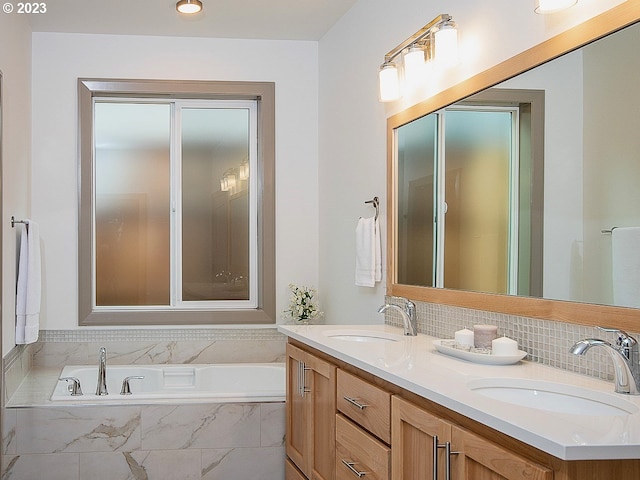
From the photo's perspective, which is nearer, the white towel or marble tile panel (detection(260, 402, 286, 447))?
the white towel

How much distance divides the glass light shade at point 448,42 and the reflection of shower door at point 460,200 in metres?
0.19

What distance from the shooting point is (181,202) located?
15.0 feet

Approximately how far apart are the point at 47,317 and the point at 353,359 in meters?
2.72

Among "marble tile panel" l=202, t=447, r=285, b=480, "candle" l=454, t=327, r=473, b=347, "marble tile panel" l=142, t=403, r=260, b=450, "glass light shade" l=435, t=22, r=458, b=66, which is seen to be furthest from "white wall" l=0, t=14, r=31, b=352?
"candle" l=454, t=327, r=473, b=347

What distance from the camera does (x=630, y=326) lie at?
5.58ft

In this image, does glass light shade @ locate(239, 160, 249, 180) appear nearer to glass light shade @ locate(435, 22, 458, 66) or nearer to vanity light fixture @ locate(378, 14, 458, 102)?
vanity light fixture @ locate(378, 14, 458, 102)

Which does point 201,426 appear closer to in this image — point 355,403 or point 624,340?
point 355,403

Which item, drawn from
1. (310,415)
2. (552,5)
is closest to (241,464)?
(310,415)

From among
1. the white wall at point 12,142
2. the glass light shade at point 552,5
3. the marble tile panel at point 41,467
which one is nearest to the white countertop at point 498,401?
the glass light shade at point 552,5

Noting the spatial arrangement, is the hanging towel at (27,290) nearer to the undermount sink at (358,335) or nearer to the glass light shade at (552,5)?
the undermount sink at (358,335)

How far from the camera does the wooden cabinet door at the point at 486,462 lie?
131 centimetres

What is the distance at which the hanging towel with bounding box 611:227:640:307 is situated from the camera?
5.55 ft

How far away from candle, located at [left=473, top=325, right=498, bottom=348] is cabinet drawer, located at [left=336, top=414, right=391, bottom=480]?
1.52 ft

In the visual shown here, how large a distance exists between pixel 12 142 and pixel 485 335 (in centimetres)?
267
